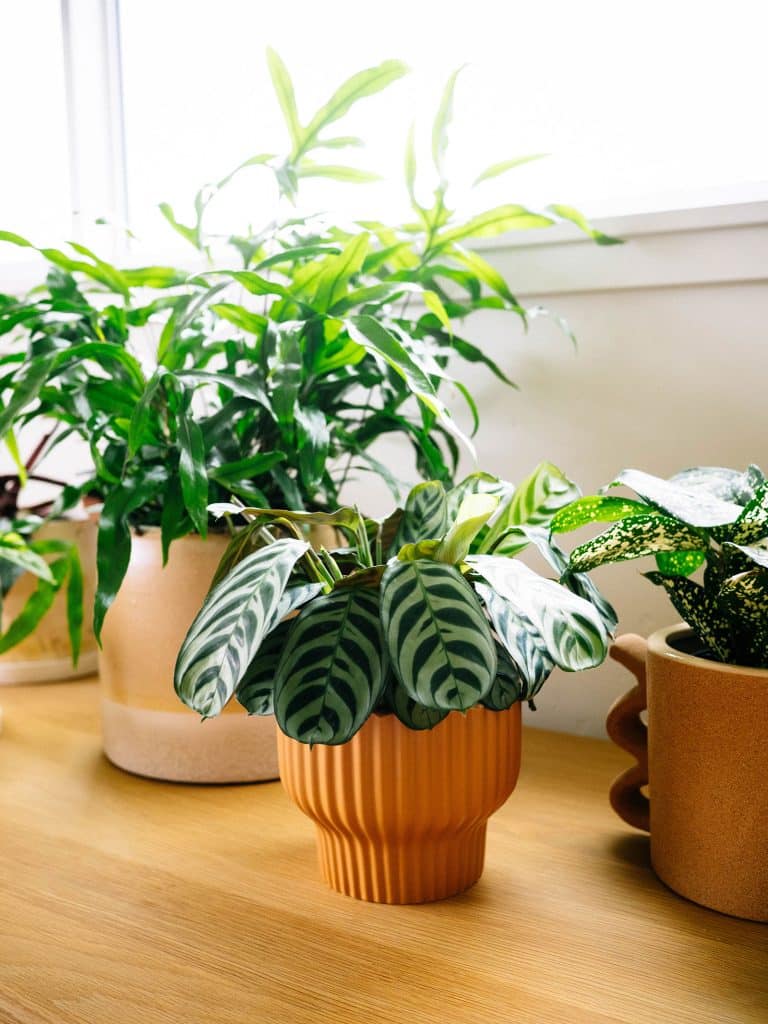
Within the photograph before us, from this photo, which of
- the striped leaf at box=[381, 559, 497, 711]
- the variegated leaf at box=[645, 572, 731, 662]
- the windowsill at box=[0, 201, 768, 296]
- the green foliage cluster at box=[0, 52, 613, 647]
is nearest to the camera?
the striped leaf at box=[381, 559, 497, 711]

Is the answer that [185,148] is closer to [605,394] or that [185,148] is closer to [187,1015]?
[605,394]

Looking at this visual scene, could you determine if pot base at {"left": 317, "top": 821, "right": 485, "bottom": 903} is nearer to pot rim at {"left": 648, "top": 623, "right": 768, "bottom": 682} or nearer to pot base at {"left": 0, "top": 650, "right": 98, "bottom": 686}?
pot rim at {"left": 648, "top": 623, "right": 768, "bottom": 682}

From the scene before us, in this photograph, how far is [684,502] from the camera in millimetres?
539

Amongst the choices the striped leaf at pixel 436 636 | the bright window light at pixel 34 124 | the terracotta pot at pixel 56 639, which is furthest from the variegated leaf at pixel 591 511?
the bright window light at pixel 34 124

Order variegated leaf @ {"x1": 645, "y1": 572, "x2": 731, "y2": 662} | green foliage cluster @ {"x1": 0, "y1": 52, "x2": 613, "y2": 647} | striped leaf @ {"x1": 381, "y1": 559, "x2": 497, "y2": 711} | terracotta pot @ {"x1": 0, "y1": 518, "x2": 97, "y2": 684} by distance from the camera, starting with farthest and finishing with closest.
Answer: terracotta pot @ {"x1": 0, "y1": 518, "x2": 97, "y2": 684} → green foliage cluster @ {"x1": 0, "y1": 52, "x2": 613, "y2": 647} → variegated leaf @ {"x1": 645, "y1": 572, "x2": 731, "y2": 662} → striped leaf @ {"x1": 381, "y1": 559, "x2": 497, "y2": 711}

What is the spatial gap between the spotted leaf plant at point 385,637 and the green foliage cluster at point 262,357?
0.45 feet

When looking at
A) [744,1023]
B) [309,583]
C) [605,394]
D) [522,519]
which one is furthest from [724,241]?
[744,1023]

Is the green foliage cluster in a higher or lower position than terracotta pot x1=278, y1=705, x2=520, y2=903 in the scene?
higher

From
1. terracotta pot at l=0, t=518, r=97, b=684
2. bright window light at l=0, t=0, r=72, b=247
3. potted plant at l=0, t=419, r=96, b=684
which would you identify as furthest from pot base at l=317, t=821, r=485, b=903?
bright window light at l=0, t=0, r=72, b=247

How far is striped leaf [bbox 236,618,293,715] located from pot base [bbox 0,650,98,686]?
621mm

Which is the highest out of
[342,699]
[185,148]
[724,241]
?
[185,148]

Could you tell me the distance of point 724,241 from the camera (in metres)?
0.85

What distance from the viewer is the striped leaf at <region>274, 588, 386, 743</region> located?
0.51 metres

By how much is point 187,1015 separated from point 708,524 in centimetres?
38
